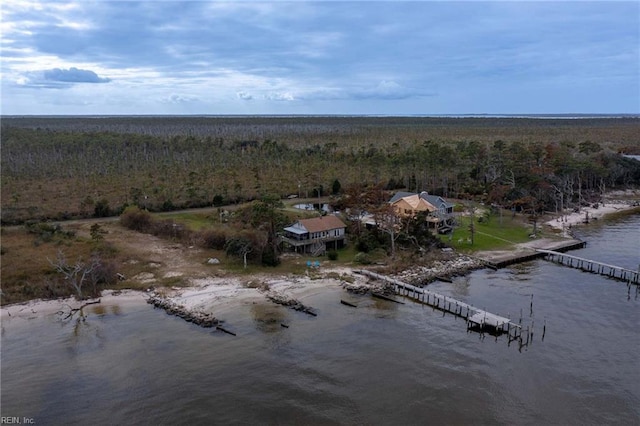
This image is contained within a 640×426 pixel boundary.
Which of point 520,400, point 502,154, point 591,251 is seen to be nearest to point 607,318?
point 520,400

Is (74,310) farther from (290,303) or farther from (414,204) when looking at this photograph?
(414,204)

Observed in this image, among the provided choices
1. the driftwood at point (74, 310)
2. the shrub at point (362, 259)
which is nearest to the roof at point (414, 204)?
the shrub at point (362, 259)

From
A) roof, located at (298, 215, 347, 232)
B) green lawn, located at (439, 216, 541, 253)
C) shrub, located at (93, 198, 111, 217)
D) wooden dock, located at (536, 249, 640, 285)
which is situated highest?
roof, located at (298, 215, 347, 232)

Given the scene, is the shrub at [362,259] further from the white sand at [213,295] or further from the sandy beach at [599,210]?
the sandy beach at [599,210]

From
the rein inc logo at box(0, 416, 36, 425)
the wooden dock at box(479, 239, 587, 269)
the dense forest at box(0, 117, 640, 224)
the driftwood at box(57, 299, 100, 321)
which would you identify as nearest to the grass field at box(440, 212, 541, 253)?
the wooden dock at box(479, 239, 587, 269)

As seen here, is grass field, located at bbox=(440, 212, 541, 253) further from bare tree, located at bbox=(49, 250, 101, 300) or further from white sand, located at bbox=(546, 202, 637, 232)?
bare tree, located at bbox=(49, 250, 101, 300)

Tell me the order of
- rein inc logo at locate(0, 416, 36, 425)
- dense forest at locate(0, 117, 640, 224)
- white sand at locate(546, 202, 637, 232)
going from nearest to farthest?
rein inc logo at locate(0, 416, 36, 425), white sand at locate(546, 202, 637, 232), dense forest at locate(0, 117, 640, 224)
